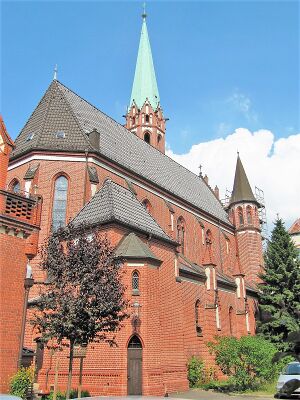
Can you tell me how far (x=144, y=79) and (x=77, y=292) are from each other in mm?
44296

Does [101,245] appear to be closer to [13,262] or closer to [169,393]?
[13,262]

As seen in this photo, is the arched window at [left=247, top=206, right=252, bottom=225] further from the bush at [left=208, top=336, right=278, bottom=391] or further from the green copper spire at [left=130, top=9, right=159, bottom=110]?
the bush at [left=208, top=336, right=278, bottom=391]

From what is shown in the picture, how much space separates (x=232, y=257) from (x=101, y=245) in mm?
29427

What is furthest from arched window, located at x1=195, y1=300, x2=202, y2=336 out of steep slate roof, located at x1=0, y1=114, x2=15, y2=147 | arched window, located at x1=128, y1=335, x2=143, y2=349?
steep slate roof, located at x1=0, y1=114, x2=15, y2=147

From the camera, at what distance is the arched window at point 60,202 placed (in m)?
23.8

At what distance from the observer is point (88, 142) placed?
85.5 feet

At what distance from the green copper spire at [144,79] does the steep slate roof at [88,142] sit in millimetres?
14297

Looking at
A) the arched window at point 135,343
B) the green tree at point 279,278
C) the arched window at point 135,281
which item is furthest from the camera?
the green tree at point 279,278

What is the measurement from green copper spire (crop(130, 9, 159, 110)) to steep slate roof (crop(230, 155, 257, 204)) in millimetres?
13457

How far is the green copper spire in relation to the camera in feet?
169

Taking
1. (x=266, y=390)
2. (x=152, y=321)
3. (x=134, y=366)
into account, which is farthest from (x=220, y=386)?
(x=134, y=366)

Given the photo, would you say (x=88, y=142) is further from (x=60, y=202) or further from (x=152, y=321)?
(x=152, y=321)

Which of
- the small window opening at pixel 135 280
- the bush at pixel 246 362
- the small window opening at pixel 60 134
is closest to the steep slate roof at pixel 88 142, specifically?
the small window opening at pixel 60 134

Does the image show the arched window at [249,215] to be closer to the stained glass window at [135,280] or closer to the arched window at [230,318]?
the arched window at [230,318]
